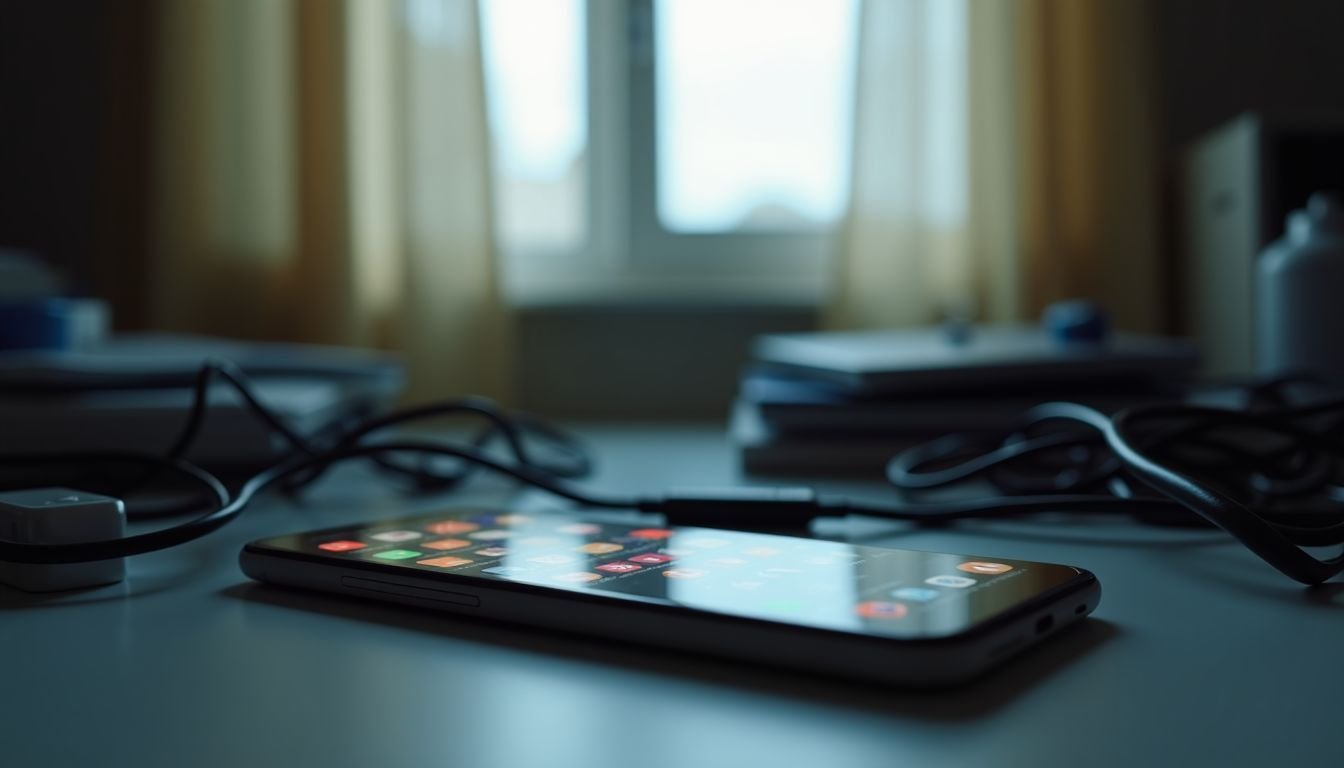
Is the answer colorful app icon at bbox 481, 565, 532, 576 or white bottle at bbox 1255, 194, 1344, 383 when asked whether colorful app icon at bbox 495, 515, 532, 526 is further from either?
white bottle at bbox 1255, 194, 1344, 383

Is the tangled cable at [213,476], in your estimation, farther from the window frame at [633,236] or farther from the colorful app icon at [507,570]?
the window frame at [633,236]

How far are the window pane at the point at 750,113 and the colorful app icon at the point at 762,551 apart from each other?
1324mm

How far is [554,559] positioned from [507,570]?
22mm

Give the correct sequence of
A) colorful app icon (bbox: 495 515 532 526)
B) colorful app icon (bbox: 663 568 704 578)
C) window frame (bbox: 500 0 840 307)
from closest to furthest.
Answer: colorful app icon (bbox: 663 568 704 578), colorful app icon (bbox: 495 515 532 526), window frame (bbox: 500 0 840 307)

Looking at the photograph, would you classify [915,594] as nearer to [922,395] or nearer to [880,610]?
[880,610]

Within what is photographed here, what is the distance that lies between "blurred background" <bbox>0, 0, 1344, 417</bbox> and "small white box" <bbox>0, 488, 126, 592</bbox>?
1.09 m

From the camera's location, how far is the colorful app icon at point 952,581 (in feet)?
1.01

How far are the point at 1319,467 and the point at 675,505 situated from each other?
333 millimetres

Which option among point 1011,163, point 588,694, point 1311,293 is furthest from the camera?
point 1011,163

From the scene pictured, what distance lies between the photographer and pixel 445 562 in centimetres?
36

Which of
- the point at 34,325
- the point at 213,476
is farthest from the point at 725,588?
the point at 34,325

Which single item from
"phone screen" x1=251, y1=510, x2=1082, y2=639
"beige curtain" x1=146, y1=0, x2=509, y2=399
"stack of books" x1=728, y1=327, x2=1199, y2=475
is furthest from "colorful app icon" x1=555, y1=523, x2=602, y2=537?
"beige curtain" x1=146, y1=0, x2=509, y2=399

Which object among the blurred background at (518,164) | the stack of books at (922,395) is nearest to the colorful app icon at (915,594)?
the stack of books at (922,395)

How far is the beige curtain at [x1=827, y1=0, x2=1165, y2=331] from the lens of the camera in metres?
1.45
